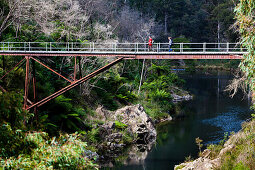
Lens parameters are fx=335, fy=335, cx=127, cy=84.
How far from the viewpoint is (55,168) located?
8.60m

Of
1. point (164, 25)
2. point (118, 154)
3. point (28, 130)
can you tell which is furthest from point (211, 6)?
point (28, 130)

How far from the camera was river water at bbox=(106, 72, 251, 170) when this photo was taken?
69.7 feet

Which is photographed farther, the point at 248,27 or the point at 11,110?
the point at 248,27

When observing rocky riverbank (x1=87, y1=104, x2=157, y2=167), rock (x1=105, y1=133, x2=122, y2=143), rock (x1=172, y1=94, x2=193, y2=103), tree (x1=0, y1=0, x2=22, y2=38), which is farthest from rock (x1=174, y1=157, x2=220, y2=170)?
rock (x1=172, y1=94, x2=193, y2=103)

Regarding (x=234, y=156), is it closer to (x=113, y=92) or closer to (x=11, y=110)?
(x=11, y=110)

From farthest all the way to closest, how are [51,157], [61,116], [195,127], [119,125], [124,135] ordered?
1. [195,127]
2. [119,125]
3. [124,135]
4. [61,116]
5. [51,157]

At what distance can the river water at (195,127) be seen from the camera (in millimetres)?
21234

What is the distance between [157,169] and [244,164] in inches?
Answer: 261

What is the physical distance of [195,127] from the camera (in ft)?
93.6

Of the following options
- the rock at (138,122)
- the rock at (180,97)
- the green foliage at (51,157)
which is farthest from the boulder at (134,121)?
the green foliage at (51,157)

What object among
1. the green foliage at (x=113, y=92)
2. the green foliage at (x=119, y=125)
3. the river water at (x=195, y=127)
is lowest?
the river water at (x=195, y=127)

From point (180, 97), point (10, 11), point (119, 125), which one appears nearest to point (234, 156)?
point (119, 125)

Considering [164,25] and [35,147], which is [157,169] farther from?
[164,25]

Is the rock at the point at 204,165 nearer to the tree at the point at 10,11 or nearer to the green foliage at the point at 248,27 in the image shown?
the green foliage at the point at 248,27
